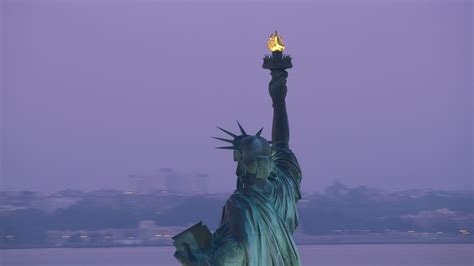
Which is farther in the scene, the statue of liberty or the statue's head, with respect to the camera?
the statue's head

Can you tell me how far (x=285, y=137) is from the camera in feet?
53.4

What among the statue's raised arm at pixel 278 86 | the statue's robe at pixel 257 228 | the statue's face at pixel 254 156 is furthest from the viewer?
the statue's raised arm at pixel 278 86

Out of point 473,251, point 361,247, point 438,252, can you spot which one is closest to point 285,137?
point 473,251

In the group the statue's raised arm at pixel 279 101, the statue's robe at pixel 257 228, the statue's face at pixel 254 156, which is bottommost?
the statue's robe at pixel 257 228

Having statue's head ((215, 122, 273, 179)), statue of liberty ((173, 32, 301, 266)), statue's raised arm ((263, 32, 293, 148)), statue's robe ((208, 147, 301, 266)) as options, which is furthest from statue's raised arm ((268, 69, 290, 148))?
statue's head ((215, 122, 273, 179))

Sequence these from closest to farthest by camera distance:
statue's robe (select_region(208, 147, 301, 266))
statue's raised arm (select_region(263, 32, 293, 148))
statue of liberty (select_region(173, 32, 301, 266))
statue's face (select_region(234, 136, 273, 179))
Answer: statue of liberty (select_region(173, 32, 301, 266)) → statue's robe (select_region(208, 147, 301, 266)) → statue's face (select_region(234, 136, 273, 179)) → statue's raised arm (select_region(263, 32, 293, 148))

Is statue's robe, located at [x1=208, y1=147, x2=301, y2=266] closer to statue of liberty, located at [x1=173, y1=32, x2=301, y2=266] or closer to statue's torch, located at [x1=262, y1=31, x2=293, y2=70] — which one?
statue of liberty, located at [x1=173, y1=32, x2=301, y2=266]

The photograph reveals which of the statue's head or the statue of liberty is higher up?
the statue's head

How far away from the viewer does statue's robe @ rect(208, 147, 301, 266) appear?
593 inches

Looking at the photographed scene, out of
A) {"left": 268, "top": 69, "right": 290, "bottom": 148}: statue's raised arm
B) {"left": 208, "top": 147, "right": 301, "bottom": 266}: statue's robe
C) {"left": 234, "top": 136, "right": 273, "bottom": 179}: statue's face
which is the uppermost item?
{"left": 268, "top": 69, "right": 290, "bottom": 148}: statue's raised arm

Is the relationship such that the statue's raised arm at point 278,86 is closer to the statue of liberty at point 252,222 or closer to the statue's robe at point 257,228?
the statue of liberty at point 252,222

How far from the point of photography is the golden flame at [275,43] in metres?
16.3

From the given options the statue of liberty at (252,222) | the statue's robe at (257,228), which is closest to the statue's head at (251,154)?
the statue of liberty at (252,222)

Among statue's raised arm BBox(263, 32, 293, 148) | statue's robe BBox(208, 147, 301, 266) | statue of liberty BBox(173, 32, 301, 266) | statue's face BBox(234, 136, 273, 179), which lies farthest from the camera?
statue's raised arm BBox(263, 32, 293, 148)
